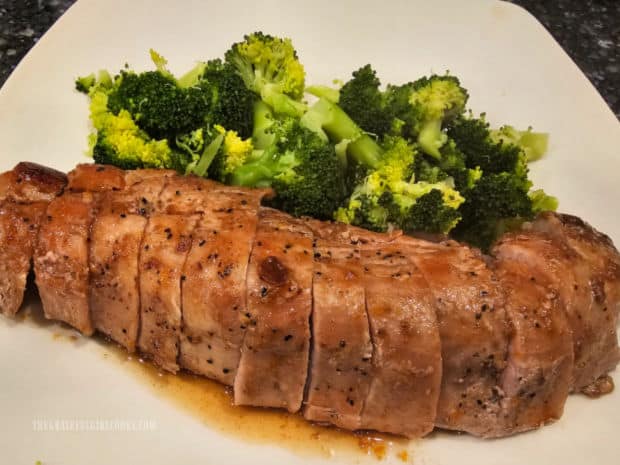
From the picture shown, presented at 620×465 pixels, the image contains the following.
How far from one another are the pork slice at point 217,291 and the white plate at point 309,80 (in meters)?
0.39

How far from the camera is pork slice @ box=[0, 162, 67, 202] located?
3.21 m

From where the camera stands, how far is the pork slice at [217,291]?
2.90m

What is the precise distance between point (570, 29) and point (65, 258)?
5.07 metres

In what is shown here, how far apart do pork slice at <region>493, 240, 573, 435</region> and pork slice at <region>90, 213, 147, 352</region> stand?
1.90 metres

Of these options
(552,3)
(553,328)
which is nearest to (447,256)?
A: (553,328)

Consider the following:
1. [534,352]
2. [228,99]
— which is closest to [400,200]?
[534,352]

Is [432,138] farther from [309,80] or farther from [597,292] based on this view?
[597,292]

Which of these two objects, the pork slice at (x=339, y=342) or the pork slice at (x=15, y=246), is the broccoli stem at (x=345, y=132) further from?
the pork slice at (x=15, y=246)

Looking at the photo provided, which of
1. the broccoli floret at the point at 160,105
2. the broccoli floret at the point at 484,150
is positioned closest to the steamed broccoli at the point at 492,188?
the broccoli floret at the point at 484,150

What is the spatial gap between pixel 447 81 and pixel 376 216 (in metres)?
1.11

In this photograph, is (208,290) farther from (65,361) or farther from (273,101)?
(273,101)

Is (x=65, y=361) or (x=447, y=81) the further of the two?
(x=447, y=81)

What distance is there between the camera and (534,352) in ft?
9.42

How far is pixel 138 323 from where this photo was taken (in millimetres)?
3127
